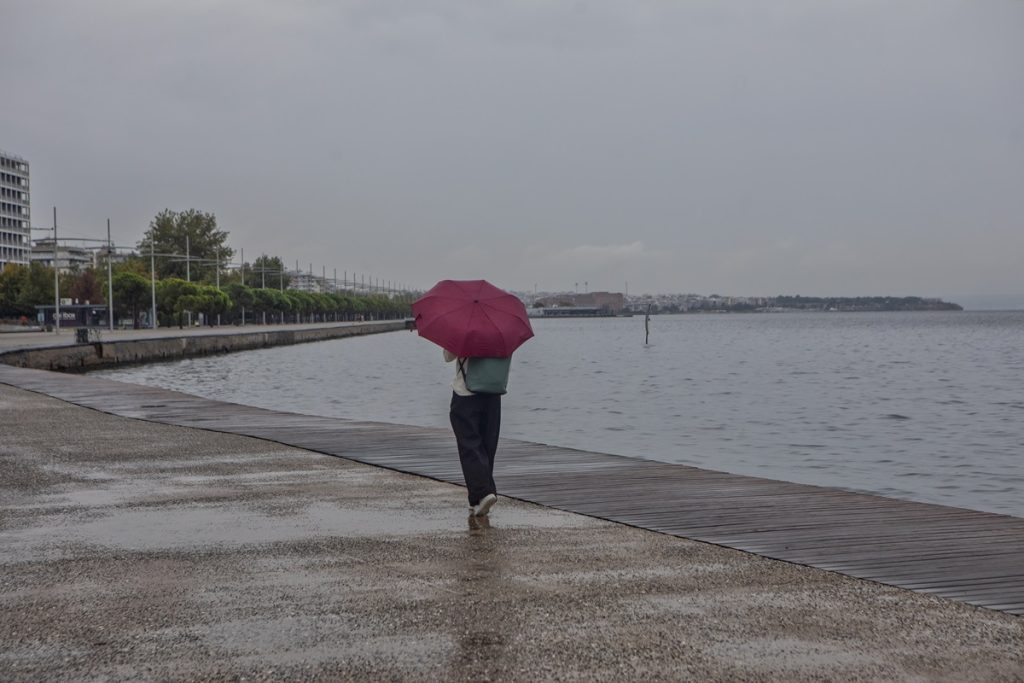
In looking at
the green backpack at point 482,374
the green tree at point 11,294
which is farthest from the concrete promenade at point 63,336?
the green backpack at point 482,374

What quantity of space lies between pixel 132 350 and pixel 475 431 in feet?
168

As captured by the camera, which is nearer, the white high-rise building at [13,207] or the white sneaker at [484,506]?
the white sneaker at [484,506]

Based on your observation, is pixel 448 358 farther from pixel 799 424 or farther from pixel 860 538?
pixel 799 424

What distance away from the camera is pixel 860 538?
7.67 m

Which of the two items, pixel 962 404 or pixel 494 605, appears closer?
pixel 494 605

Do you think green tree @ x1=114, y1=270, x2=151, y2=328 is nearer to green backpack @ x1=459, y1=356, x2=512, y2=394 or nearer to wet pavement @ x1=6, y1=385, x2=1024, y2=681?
wet pavement @ x1=6, y1=385, x2=1024, y2=681

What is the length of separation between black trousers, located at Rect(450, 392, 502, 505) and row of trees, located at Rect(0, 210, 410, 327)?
8833 centimetres

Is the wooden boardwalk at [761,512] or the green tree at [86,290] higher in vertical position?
the green tree at [86,290]

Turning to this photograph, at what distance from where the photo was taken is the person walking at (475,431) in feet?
26.4

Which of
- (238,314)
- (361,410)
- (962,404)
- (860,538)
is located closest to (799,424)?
(962,404)

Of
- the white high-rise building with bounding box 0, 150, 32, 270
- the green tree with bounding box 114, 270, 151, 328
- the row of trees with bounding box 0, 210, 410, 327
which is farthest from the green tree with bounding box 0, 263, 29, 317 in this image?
the white high-rise building with bounding box 0, 150, 32, 270

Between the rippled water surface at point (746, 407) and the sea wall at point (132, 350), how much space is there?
7.78 feet

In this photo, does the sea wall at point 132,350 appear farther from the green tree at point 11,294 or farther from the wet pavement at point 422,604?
the green tree at point 11,294

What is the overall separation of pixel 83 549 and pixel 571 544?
3.19 meters
